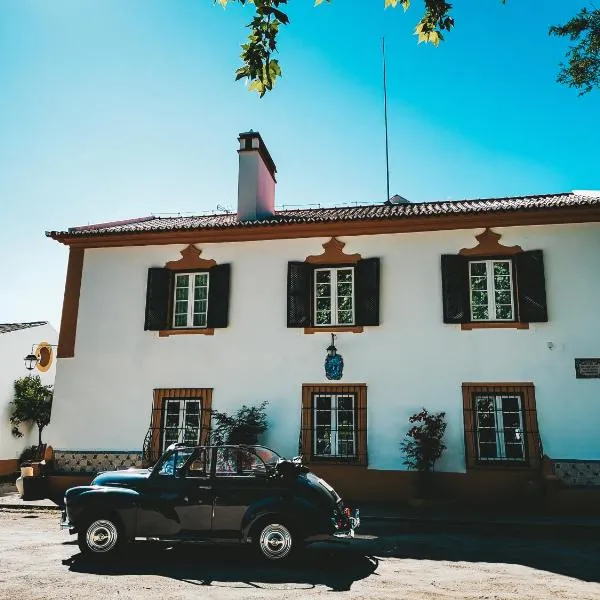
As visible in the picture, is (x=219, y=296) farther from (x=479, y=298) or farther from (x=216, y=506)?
(x=216, y=506)

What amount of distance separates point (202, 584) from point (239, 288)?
8095 millimetres

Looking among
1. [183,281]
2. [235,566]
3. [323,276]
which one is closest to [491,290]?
[323,276]

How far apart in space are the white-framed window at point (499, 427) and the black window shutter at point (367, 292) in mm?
2794

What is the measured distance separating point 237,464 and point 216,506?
554 millimetres

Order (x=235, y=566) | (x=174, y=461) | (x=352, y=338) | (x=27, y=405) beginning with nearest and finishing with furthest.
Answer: (x=235, y=566)
(x=174, y=461)
(x=352, y=338)
(x=27, y=405)

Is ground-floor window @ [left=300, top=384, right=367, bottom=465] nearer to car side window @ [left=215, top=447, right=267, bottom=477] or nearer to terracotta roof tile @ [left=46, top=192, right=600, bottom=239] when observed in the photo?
terracotta roof tile @ [left=46, top=192, right=600, bottom=239]

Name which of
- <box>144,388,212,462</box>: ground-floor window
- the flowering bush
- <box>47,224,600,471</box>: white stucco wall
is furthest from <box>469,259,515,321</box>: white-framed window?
<box>144,388,212,462</box>: ground-floor window

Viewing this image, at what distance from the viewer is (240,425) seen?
12094mm

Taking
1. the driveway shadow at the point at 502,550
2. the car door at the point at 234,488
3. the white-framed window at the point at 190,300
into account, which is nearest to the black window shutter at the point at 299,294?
the white-framed window at the point at 190,300

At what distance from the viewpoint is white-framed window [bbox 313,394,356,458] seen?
1216cm

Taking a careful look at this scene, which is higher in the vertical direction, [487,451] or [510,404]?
[510,404]

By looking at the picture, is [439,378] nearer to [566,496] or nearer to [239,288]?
[566,496]

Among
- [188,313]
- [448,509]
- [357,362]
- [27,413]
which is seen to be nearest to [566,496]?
[448,509]

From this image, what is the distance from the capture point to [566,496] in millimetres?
10273
